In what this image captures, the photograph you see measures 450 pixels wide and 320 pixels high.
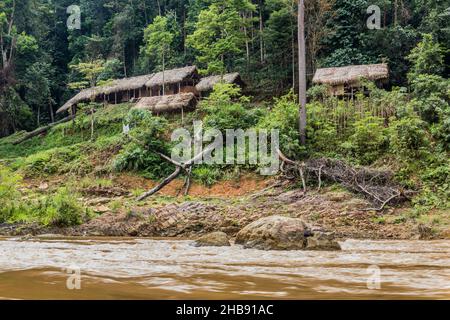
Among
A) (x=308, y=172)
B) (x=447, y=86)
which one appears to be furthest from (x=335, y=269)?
(x=447, y=86)

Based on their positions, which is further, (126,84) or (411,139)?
(126,84)

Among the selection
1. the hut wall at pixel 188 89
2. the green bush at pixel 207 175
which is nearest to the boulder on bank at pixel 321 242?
the green bush at pixel 207 175

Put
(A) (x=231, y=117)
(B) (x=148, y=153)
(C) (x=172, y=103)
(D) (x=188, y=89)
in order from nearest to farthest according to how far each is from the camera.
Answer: (B) (x=148, y=153) < (A) (x=231, y=117) < (C) (x=172, y=103) < (D) (x=188, y=89)

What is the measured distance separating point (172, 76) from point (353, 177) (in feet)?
75.6

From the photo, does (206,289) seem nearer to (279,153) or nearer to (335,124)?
(279,153)

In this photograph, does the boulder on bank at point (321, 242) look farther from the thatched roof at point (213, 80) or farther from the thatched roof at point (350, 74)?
the thatched roof at point (213, 80)

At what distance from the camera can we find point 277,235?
1096cm

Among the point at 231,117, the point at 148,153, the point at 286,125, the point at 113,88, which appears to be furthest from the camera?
the point at 113,88

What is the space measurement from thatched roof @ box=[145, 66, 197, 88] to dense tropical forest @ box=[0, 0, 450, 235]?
4.55 ft

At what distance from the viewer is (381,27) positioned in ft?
114

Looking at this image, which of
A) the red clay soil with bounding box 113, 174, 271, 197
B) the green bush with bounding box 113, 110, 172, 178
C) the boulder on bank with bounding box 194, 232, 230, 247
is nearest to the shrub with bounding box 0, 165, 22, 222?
the red clay soil with bounding box 113, 174, 271, 197

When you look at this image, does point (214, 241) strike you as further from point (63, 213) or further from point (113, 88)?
point (113, 88)

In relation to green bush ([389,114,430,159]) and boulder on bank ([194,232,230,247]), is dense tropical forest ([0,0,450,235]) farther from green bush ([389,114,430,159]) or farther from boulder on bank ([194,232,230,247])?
boulder on bank ([194,232,230,247])

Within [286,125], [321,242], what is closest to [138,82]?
[286,125]
